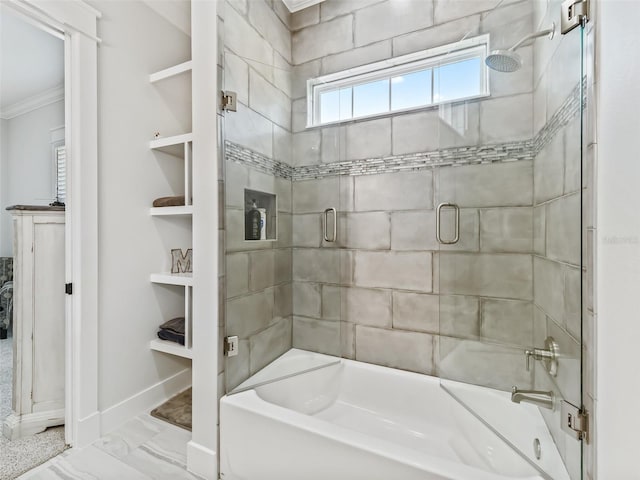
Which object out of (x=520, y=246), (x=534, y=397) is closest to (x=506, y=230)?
(x=520, y=246)

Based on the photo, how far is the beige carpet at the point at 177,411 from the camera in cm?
187

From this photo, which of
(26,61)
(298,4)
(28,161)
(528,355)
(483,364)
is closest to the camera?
(528,355)

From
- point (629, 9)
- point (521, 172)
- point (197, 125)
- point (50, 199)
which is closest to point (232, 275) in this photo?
point (197, 125)

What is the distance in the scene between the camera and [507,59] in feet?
4.68

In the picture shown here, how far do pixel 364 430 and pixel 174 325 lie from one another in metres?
1.38

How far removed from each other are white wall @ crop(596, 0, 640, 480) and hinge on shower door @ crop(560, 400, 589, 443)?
0.16 ft

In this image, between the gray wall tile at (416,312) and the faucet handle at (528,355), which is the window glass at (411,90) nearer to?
the gray wall tile at (416,312)

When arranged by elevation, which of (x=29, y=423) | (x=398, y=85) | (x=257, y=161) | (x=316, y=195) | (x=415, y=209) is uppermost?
(x=398, y=85)

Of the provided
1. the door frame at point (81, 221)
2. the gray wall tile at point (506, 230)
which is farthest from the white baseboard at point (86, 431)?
the gray wall tile at point (506, 230)

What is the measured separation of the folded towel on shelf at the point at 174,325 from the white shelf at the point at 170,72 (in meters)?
1.63

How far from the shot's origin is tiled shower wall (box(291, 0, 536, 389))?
1466 mm

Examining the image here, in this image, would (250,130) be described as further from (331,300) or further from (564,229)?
(564,229)

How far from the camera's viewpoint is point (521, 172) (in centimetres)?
148

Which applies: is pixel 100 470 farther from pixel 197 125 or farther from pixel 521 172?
pixel 521 172
